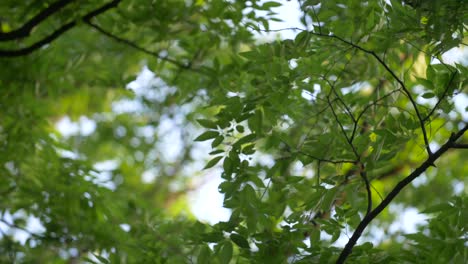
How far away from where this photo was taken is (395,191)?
192 centimetres

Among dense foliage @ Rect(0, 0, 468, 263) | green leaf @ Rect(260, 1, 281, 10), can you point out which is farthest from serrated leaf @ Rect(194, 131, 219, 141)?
green leaf @ Rect(260, 1, 281, 10)

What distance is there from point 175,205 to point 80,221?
557 centimetres

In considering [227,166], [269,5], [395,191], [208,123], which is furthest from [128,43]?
[395,191]

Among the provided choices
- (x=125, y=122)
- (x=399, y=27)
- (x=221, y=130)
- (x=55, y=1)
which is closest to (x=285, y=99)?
(x=221, y=130)

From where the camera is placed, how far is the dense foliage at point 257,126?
206 cm

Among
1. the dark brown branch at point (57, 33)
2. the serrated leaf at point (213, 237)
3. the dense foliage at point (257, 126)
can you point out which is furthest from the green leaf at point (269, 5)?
the serrated leaf at point (213, 237)

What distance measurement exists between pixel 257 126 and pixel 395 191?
54cm

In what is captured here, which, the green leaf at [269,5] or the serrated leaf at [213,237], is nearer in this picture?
the serrated leaf at [213,237]

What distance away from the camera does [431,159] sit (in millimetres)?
1892

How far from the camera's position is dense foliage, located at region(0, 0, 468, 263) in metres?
2.06

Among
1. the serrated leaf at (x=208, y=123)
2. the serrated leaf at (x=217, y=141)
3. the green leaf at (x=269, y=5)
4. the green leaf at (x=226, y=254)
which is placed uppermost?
the green leaf at (x=269, y=5)

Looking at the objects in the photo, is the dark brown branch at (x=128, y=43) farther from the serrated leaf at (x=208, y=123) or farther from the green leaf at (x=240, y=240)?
the green leaf at (x=240, y=240)

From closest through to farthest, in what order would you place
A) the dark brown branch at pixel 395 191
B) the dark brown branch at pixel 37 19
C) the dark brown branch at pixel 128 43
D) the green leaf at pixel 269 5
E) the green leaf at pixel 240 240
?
the dark brown branch at pixel 395 191, the green leaf at pixel 240 240, the green leaf at pixel 269 5, the dark brown branch at pixel 37 19, the dark brown branch at pixel 128 43

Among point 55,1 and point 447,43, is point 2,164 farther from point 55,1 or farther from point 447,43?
point 447,43
